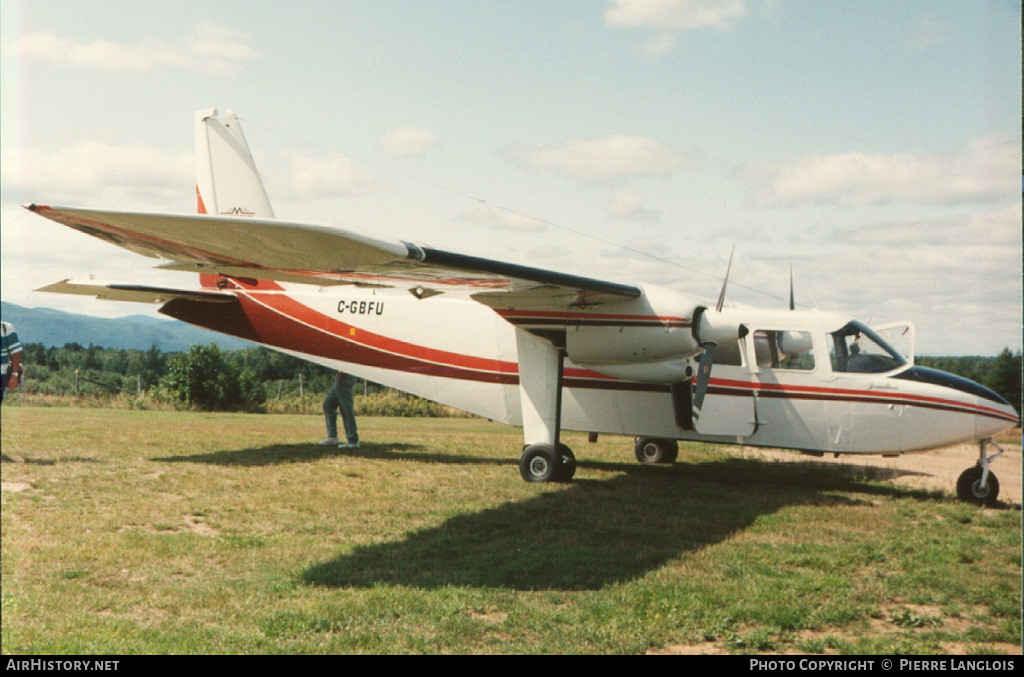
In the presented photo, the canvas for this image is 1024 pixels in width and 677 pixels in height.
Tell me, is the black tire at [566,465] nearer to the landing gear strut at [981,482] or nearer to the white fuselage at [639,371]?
the white fuselage at [639,371]

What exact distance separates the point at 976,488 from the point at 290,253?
9.33m

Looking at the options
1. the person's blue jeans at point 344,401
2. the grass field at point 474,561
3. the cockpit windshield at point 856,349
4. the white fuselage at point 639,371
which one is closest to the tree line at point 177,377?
the person's blue jeans at point 344,401

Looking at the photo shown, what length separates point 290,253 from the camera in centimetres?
590

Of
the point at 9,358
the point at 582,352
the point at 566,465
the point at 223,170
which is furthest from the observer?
the point at 223,170

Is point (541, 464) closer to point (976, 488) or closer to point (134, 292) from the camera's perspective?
point (976, 488)

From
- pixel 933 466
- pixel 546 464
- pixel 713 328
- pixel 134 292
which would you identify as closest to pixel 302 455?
pixel 134 292

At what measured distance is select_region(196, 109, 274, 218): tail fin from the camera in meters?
13.3

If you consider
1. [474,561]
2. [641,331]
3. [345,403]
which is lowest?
[474,561]

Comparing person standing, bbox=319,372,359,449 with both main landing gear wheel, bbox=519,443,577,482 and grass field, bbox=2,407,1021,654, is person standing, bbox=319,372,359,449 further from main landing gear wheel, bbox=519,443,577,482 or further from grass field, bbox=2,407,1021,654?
main landing gear wheel, bbox=519,443,577,482

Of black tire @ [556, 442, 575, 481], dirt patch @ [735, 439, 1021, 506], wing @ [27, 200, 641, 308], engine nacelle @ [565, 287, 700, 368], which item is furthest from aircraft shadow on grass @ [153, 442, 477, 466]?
dirt patch @ [735, 439, 1021, 506]

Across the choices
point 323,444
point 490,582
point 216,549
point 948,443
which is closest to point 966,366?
point 948,443

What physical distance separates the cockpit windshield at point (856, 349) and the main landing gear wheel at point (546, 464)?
13.5 ft

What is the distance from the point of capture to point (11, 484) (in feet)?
29.2
